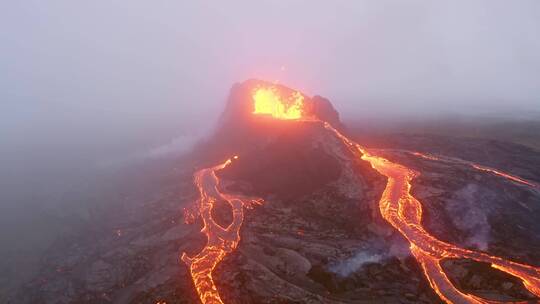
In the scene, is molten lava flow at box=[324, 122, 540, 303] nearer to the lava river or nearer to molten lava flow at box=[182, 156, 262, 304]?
the lava river

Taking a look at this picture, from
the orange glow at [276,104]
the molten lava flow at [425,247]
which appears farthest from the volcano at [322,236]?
the orange glow at [276,104]

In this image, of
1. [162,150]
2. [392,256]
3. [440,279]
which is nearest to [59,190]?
[162,150]

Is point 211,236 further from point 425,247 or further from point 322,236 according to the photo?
point 425,247

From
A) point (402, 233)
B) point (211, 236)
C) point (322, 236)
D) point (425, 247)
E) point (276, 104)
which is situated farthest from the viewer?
point (276, 104)

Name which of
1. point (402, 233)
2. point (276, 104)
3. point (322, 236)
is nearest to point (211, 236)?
point (322, 236)

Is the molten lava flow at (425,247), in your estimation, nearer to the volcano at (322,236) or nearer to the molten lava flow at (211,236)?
the volcano at (322,236)

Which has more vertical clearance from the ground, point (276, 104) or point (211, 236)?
point (276, 104)

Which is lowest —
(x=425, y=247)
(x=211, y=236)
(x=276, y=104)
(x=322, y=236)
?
(x=211, y=236)

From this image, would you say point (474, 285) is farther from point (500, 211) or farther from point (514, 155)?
point (514, 155)
